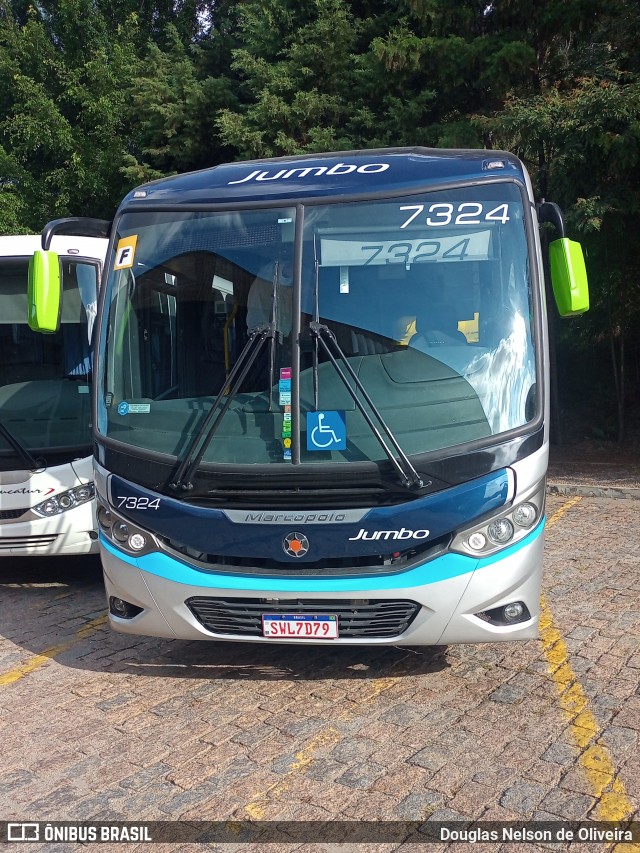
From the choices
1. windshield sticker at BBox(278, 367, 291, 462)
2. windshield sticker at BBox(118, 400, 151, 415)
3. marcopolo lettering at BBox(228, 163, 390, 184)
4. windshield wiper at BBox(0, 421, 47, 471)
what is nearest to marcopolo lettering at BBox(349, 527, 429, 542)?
windshield sticker at BBox(278, 367, 291, 462)

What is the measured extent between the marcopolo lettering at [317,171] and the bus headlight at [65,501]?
9.96ft

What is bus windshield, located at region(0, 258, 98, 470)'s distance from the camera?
719 cm

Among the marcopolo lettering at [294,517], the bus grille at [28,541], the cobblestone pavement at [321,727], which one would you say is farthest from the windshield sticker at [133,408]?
the bus grille at [28,541]

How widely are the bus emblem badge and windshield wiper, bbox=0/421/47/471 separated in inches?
129

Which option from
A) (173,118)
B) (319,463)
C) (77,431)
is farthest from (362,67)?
(319,463)

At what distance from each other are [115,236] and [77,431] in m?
2.43

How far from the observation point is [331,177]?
502cm

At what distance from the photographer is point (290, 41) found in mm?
15992

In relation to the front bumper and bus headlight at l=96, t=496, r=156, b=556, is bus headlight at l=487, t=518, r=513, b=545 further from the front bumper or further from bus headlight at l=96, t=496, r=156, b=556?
bus headlight at l=96, t=496, r=156, b=556

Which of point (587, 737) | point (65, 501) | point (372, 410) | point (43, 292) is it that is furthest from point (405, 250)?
point (65, 501)

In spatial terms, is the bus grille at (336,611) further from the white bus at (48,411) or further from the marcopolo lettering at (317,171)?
the white bus at (48,411)

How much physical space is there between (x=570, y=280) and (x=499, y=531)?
5.17 ft

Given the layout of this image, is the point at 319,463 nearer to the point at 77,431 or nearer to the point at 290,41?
the point at 77,431

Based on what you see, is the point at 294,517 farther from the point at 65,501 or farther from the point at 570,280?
the point at 65,501
